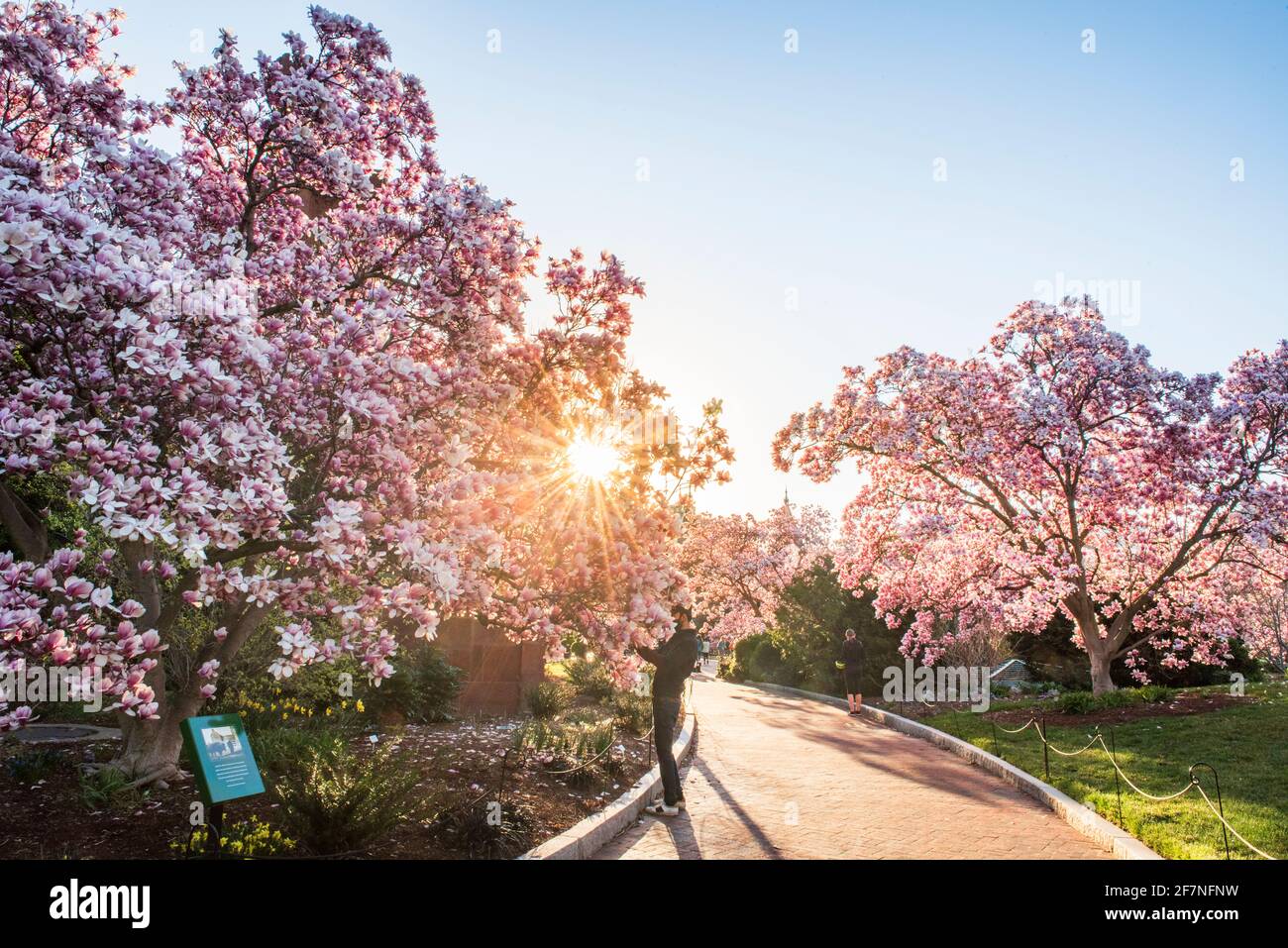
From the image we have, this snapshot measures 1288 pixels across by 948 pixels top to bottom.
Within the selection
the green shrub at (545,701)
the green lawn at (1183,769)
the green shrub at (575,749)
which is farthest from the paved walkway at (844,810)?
the green shrub at (545,701)

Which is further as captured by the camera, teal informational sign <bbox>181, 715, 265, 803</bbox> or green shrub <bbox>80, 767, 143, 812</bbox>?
green shrub <bbox>80, 767, 143, 812</bbox>

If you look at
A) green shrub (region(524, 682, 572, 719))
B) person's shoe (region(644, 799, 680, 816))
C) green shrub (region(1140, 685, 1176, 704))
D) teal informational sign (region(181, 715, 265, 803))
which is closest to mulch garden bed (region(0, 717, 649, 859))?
person's shoe (region(644, 799, 680, 816))

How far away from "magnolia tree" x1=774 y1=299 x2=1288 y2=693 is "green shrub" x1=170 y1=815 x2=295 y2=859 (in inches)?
566

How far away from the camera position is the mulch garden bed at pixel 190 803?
5602 mm

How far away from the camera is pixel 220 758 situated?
17.0 feet

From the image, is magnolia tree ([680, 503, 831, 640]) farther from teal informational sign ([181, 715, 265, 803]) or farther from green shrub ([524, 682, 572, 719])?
teal informational sign ([181, 715, 265, 803])

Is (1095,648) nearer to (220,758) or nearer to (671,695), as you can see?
(671,695)

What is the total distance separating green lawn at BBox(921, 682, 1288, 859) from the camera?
7000 millimetres

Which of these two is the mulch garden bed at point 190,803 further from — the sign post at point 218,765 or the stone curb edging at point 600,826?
the sign post at point 218,765

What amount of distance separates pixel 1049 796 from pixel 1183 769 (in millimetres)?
2659

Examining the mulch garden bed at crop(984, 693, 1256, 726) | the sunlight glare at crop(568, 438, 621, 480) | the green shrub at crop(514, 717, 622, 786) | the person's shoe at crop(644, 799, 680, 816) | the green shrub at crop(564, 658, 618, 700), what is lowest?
the green shrub at crop(564, 658, 618, 700)
